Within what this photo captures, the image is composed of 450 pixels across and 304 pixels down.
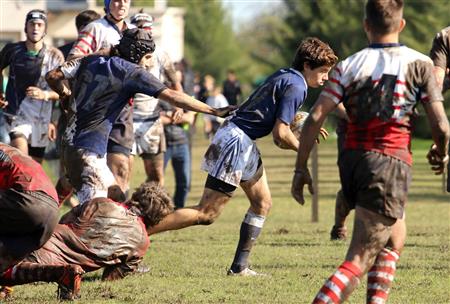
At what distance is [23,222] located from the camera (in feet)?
24.6

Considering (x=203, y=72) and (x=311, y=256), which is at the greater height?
(x=311, y=256)

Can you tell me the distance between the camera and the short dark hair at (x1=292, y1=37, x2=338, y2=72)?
9086 mm

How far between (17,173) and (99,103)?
177cm

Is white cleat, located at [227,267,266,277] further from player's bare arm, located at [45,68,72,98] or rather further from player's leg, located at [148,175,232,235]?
player's bare arm, located at [45,68,72,98]

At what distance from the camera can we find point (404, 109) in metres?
6.68

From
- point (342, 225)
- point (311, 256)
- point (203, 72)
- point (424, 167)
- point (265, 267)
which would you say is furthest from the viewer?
point (203, 72)

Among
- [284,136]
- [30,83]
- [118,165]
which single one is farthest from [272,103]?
[30,83]

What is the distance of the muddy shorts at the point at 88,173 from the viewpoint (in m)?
9.20

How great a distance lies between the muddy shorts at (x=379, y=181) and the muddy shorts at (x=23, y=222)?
2.04 meters

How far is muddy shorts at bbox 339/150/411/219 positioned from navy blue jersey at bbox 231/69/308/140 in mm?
2363

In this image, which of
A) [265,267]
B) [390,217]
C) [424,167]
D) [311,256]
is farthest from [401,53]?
[424,167]

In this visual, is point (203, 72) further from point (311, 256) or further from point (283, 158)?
point (311, 256)

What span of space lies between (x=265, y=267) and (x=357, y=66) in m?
4.09

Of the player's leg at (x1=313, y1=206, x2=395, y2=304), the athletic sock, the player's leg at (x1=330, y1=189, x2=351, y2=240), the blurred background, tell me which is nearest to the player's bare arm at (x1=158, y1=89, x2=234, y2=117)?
the athletic sock
